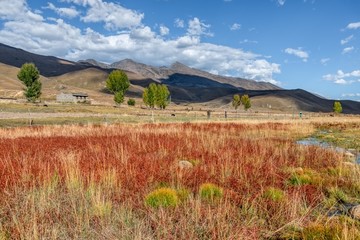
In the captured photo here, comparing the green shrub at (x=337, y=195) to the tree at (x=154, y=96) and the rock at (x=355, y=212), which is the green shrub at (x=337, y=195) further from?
the tree at (x=154, y=96)

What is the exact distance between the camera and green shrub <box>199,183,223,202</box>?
6.90 metres

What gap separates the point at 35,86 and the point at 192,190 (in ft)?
306

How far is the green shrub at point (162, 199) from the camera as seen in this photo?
634 cm

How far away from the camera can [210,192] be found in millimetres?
7211

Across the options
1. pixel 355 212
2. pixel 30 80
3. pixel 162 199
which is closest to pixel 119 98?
pixel 30 80

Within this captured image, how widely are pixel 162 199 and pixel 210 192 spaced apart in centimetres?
129

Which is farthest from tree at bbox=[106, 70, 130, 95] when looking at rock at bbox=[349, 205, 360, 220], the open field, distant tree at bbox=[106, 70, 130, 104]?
rock at bbox=[349, 205, 360, 220]

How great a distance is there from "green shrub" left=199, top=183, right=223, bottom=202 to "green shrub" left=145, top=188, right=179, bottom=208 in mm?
689

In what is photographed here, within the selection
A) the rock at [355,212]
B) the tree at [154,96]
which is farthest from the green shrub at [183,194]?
the tree at [154,96]

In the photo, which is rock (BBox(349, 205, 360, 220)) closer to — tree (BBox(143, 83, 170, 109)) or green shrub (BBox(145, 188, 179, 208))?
green shrub (BBox(145, 188, 179, 208))

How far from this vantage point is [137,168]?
30.8 feet

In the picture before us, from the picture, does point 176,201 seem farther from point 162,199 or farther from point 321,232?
point 321,232

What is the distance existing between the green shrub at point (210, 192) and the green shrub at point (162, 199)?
2.26 feet

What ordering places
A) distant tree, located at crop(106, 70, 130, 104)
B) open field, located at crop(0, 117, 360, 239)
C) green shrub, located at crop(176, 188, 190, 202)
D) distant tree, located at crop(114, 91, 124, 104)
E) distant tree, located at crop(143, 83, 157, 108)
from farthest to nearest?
1. distant tree, located at crop(106, 70, 130, 104)
2. distant tree, located at crop(143, 83, 157, 108)
3. distant tree, located at crop(114, 91, 124, 104)
4. green shrub, located at crop(176, 188, 190, 202)
5. open field, located at crop(0, 117, 360, 239)
